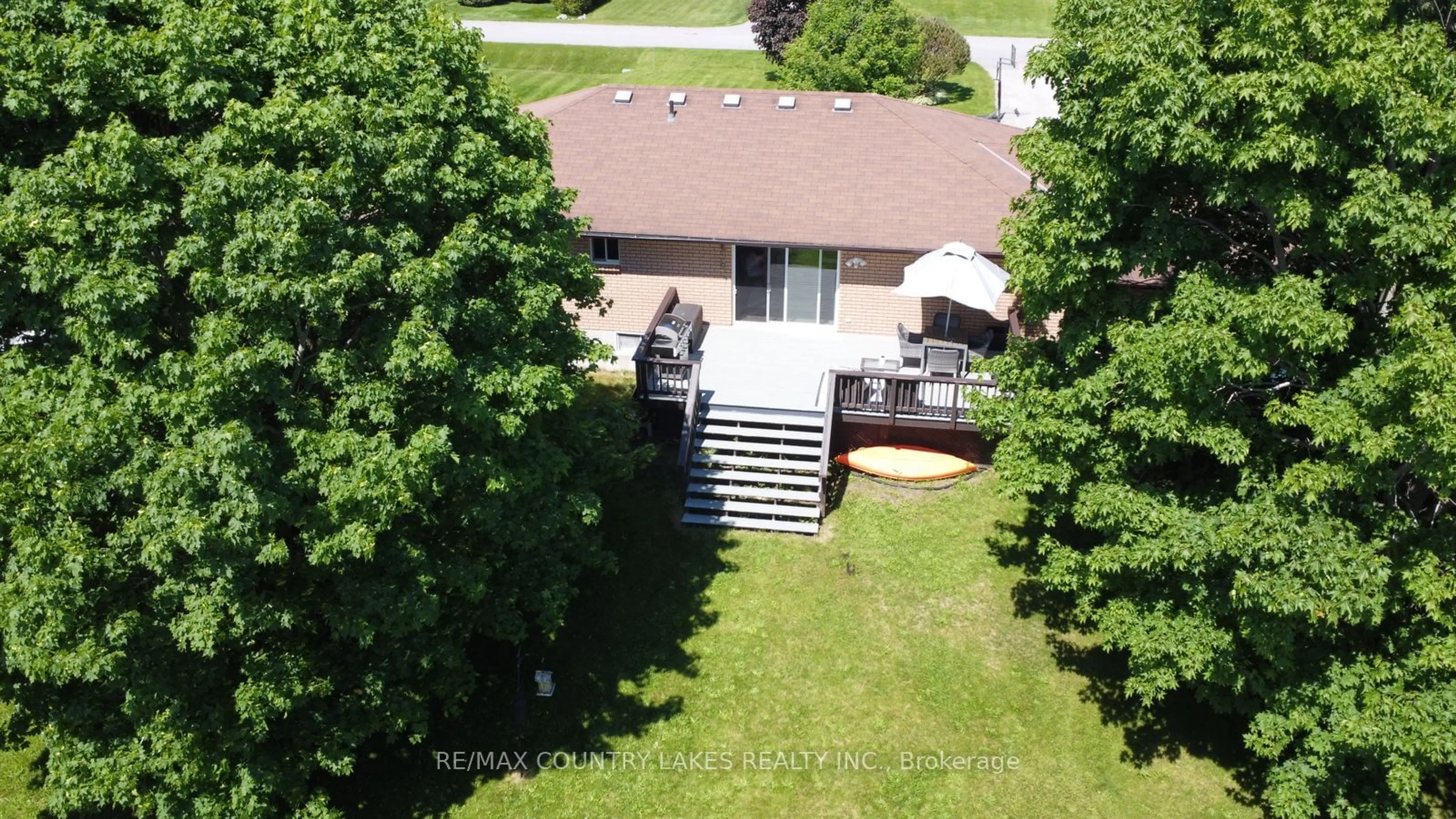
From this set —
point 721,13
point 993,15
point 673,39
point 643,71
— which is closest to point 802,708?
point 643,71

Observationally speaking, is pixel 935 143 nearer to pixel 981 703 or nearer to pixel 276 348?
pixel 981 703

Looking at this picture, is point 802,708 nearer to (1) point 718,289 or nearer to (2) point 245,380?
(2) point 245,380

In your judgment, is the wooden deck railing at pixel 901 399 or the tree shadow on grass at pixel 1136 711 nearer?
the tree shadow on grass at pixel 1136 711

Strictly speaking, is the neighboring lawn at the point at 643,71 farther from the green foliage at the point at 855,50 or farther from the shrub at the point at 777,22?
the green foliage at the point at 855,50

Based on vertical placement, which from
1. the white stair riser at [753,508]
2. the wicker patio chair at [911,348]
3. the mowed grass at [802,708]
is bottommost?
the mowed grass at [802,708]

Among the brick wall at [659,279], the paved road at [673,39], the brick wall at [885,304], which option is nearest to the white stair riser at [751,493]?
the brick wall at [659,279]

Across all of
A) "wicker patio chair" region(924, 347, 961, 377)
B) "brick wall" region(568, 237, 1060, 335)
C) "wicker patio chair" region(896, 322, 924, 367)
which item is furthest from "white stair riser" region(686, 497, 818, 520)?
"brick wall" region(568, 237, 1060, 335)

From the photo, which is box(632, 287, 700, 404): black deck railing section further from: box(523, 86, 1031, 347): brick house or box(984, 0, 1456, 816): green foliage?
box(984, 0, 1456, 816): green foliage

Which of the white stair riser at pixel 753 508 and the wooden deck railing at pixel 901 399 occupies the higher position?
the wooden deck railing at pixel 901 399
